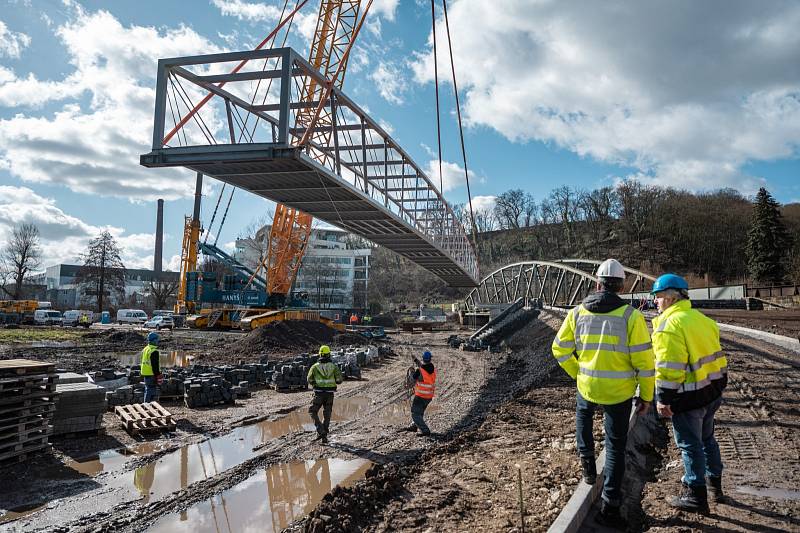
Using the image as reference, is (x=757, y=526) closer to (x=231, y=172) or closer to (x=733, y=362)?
(x=733, y=362)

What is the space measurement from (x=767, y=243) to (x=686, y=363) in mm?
52651

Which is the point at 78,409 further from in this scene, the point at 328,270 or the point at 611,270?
the point at 328,270

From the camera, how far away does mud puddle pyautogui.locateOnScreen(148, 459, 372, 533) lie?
18.0 feet

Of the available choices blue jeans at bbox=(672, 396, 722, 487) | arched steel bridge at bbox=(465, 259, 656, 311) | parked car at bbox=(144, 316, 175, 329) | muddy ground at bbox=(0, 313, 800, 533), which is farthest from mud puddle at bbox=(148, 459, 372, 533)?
parked car at bbox=(144, 316, 175, 329)

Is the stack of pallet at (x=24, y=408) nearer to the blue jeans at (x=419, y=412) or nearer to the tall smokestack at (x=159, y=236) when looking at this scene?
the blue jeans at (x=419, y=412)

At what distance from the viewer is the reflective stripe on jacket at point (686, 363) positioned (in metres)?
3.95

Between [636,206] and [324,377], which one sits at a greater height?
[636,206]

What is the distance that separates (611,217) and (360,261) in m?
42.8

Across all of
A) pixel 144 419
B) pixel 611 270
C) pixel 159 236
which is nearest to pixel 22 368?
pixel 144 419

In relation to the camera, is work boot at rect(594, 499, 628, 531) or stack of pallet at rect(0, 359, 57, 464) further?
stack of pallet at rect(0, 359, 57, 464)

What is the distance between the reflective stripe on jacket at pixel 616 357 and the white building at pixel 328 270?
6803 centimetres

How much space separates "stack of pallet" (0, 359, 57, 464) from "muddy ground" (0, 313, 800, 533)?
0.89 ft

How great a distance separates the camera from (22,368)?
6.98 meters

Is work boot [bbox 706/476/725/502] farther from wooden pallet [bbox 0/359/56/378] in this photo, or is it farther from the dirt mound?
the dirt mound
